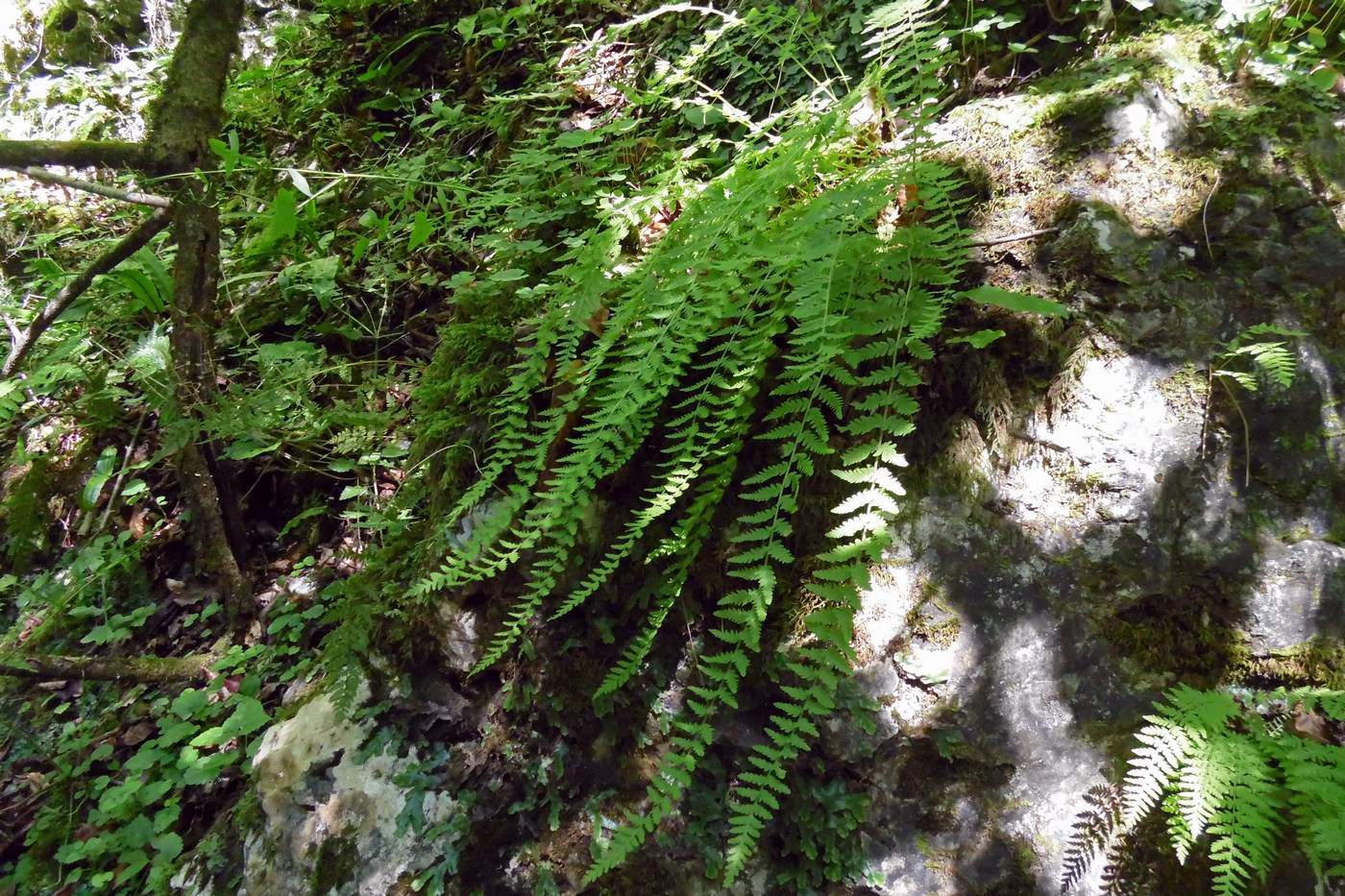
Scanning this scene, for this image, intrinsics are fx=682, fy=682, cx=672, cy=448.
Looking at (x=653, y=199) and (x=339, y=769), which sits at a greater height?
(x=653, y=199)

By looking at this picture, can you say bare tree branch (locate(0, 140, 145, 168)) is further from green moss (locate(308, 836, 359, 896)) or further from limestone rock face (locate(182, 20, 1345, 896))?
green moss (locate(308, 836, 359, 896))

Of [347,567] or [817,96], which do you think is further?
[347,567]

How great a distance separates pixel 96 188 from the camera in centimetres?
229

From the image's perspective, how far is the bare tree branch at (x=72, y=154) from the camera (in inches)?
90.2

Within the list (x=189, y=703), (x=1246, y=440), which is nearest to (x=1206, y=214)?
(x=1246, y=440)

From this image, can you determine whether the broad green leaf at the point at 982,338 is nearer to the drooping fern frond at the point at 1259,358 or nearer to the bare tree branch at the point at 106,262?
the drooping fern frond at the point at 1259,358

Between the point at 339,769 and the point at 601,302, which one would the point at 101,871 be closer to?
the point at 339,769

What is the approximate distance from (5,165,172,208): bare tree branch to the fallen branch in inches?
82.6

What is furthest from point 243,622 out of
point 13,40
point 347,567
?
point 13,40

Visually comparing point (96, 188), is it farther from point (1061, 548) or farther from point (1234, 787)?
point (1234, 787)

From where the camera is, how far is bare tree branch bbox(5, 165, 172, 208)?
7.05 feet

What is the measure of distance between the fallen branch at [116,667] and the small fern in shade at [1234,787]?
3722mm

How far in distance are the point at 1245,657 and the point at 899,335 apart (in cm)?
128

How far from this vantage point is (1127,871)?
170 cm
